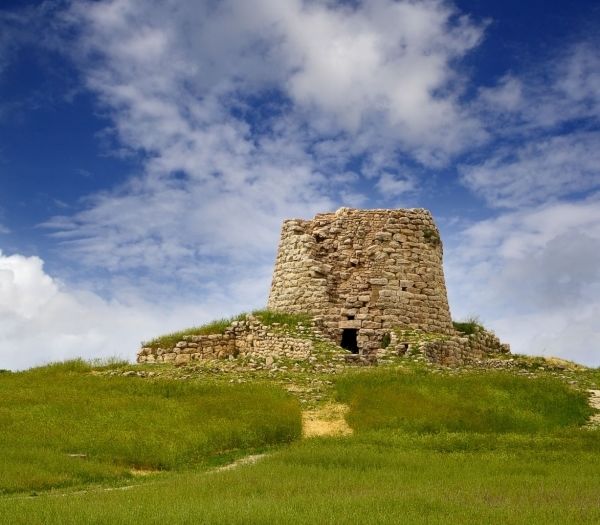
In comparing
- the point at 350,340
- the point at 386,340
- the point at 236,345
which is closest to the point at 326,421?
the point at 386,340

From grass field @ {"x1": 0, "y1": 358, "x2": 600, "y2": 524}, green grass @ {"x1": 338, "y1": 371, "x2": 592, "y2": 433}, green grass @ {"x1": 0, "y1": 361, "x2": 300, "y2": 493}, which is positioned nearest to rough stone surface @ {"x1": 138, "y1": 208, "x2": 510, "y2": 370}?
green grass @ {"x1": 338, "y1": 371, "x2": 592, "y2": 433}

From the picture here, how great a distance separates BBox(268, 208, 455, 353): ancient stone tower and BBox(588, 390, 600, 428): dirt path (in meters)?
9.05

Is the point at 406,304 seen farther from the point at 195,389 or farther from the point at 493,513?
the point at 493,513

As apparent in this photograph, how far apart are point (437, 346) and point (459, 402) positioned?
793 centimetres

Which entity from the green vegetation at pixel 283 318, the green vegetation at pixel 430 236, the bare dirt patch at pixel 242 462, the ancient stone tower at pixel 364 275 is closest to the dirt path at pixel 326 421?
the bare dirt patch at pixel 242 462

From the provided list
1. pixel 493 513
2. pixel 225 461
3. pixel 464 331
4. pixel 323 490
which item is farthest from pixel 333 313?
pixel 493 513

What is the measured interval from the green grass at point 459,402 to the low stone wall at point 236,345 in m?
6.35

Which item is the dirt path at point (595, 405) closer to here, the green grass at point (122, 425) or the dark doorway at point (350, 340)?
the green grass at point (122, 425)

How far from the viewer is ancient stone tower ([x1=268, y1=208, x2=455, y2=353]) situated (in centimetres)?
3425

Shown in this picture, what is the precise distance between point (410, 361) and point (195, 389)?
32.4ft

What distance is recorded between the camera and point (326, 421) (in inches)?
927

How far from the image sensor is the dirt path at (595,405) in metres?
23.4

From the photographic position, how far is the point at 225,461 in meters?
19.4

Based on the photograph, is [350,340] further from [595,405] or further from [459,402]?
[595,405]
